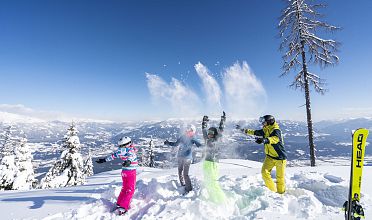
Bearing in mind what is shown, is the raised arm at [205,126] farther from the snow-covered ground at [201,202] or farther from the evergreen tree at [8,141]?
the evergreen tree at [8,141]

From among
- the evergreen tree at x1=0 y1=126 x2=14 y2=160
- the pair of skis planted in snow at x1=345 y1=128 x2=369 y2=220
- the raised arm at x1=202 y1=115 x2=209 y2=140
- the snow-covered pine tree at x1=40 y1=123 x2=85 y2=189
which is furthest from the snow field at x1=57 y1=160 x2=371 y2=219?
the evergreen tree at x1=0 y1=126 x2=14 y2=160

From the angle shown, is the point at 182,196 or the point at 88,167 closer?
the point at 182,196

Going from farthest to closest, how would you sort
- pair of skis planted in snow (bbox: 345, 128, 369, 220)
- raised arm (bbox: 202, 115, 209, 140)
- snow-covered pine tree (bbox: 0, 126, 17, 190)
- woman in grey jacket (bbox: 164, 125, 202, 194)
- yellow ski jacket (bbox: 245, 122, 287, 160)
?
snow-covered pine tree (bbox: 0, 126, 17, 190)
raised arm (bbox: 202, 115, 209, 140)
woman in grey jacket (bbox: 164, 125, 202, 194)
yellow ski jacket (bbox: 245, 122, 287, 160)
pair of skis planted in snow (bbox: 345, 128, 369, 220)

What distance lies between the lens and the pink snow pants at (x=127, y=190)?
20.8ft

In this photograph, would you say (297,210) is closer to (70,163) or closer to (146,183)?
(146,183)

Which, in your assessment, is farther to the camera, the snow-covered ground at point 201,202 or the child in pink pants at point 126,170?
the child in pink pants at point 126,170

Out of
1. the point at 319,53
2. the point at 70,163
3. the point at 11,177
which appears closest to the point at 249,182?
the point at 319,53

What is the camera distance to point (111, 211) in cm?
634

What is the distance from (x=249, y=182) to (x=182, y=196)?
261 centimetres

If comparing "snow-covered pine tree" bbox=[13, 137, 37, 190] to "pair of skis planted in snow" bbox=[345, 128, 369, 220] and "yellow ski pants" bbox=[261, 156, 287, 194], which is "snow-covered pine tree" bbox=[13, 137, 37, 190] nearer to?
"yellow ski pants" bbox=[261, 156, 287, 194]

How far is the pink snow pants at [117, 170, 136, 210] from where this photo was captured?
20.8 feet

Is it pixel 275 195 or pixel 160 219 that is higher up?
pixel 275 195

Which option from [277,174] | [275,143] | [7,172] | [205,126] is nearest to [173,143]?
[205,126]

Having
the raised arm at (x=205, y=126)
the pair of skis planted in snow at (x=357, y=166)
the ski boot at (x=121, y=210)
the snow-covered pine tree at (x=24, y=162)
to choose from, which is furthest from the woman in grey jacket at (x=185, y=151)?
the snow-covered pine tree at (x=24, y=162)
